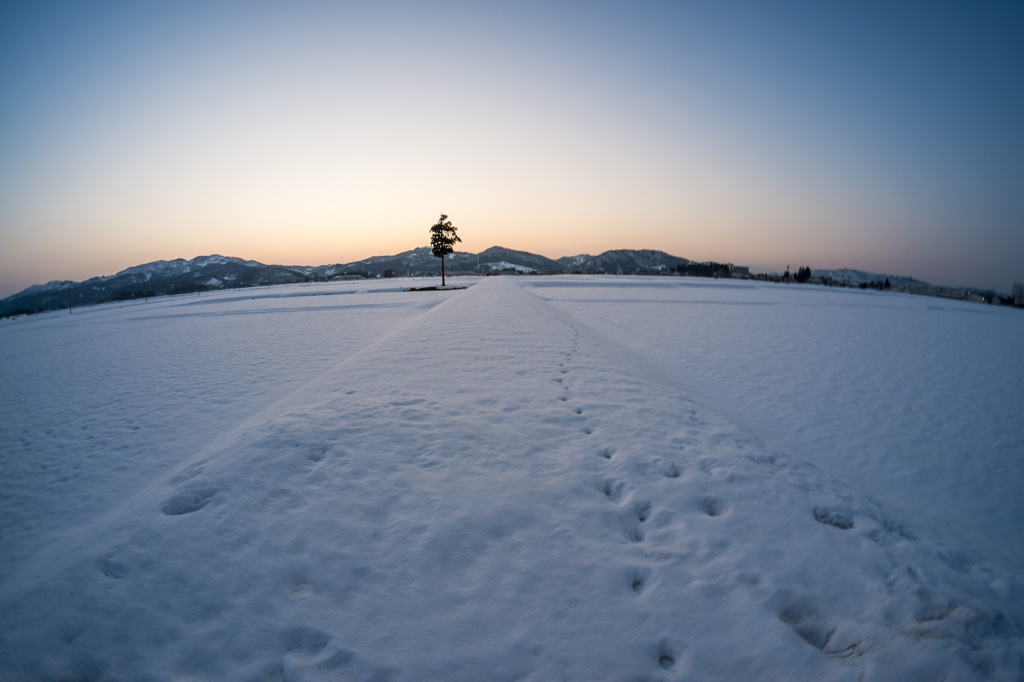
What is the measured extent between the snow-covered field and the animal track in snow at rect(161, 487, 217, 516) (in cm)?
3

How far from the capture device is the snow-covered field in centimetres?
277

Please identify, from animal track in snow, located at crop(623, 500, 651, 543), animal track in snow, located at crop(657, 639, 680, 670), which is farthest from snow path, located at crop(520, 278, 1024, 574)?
animal track in snow, located at crop(657, 639, 680, 670)

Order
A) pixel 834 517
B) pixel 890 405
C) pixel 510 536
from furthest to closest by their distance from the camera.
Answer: pixel 890 405
pixel 834 517
pixel 510 536

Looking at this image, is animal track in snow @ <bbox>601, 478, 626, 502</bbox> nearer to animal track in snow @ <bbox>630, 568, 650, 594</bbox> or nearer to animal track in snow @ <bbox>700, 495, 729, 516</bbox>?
animal track in snow @ <bbox>700, 495, 729, 516</bbox>

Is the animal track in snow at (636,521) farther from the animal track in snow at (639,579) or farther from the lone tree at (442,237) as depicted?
the lone tree at (442,237)

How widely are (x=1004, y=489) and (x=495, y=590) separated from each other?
31.8 feet

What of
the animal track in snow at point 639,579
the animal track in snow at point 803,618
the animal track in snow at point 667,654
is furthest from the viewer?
the animal track in snow at point 639,579

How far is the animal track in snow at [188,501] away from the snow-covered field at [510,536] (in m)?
0.03

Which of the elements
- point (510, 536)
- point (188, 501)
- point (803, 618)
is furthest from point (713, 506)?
point (188, 501)

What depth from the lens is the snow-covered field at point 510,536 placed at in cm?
277

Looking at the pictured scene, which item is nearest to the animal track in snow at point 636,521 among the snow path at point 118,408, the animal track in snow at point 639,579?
the animal track in snow at point 639,579

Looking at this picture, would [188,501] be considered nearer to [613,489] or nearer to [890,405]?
[613,489]

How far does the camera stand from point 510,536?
3.82 meters

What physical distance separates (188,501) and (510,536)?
3739mm
